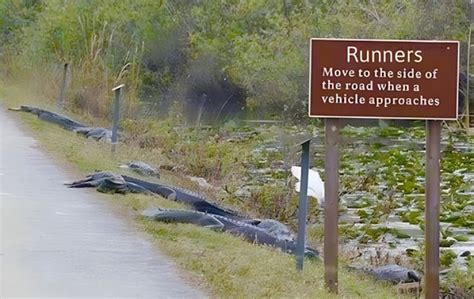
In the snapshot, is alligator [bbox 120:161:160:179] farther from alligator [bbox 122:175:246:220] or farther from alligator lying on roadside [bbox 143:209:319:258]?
alligator lying on roadside [bbox 143:209:319:258]

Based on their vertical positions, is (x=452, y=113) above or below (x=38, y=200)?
above

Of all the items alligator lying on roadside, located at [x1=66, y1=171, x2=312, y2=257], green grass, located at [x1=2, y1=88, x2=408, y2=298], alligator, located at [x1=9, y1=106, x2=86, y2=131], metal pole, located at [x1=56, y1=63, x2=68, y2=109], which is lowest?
green grass, located at [x1=2, y1=88, x2=408, y2=298]

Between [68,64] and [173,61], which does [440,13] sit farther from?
[68,64]

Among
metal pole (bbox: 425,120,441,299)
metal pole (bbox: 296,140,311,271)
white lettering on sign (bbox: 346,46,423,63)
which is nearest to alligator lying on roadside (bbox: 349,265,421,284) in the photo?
metal pole (bbox: 296,140,311,271)

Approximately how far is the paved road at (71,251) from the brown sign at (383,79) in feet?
6.71

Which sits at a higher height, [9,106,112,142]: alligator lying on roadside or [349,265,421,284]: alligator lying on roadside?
[9,106,112,142]: alligator lying on roadside

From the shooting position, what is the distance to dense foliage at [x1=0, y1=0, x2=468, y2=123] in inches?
1529

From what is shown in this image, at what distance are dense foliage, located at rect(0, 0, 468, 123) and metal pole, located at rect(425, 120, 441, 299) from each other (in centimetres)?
2310

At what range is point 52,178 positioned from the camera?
16359mm

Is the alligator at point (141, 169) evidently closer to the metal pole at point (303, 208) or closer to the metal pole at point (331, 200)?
the metal pole at point (303, 208)

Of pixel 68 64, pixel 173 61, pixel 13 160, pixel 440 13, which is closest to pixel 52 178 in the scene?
pixel 13 160

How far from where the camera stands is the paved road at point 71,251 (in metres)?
9.49

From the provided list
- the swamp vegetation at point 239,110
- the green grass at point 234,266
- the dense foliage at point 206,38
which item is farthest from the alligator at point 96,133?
the dense foliage at point 206,38

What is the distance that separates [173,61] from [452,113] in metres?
38.1
